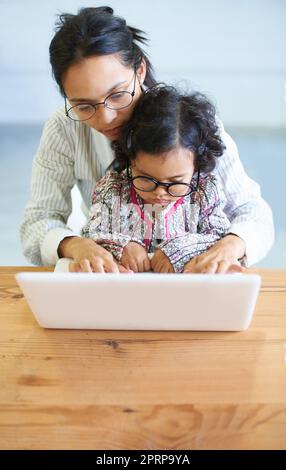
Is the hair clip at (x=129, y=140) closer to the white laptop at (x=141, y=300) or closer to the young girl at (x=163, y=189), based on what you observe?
the young girl at (x=163, y=189)

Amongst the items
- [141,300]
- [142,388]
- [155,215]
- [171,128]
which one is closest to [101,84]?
[171,128]

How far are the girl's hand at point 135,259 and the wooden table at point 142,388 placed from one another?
0.20 m

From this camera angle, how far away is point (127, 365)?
0.82 m

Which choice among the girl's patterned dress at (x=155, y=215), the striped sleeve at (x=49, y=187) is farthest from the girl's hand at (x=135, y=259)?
the striped sleeve at (x=49, y=187)

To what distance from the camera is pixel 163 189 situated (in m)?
1.14

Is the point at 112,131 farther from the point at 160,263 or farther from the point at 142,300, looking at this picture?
the point at 142,300

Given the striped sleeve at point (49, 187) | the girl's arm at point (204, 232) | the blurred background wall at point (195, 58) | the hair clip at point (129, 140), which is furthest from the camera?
the blurred background wall at point (195, 58)

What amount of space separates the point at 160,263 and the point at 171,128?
0.28 m

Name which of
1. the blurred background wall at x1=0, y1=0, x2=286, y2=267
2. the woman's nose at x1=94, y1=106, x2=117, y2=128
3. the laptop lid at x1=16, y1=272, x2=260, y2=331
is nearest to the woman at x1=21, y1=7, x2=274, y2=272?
the woman's nose at x1=94, y1=106, x2=117, y2=128

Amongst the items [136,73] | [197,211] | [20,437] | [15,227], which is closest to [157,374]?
[20,437]

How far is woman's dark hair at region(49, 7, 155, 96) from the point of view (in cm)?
117

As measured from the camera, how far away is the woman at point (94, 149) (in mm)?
1145

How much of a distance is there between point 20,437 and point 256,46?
14.6 ft
